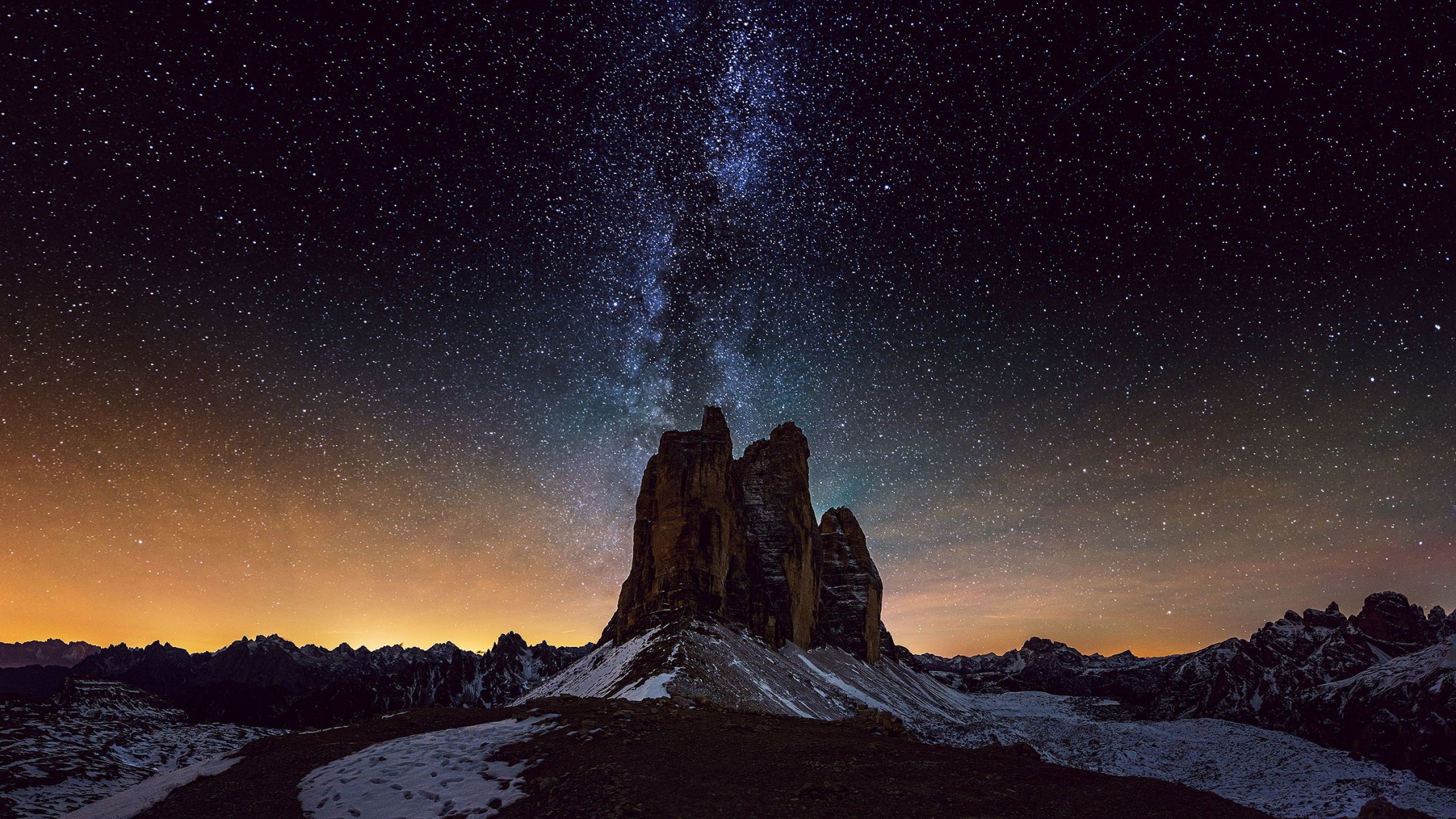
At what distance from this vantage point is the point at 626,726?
18.3 metres

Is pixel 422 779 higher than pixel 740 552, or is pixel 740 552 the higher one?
pixel 740 552

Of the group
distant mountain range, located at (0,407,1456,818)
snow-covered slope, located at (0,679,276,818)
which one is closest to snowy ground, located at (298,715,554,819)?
snow-covered slope, located at (0,679,276,818)

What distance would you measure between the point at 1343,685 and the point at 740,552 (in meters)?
113

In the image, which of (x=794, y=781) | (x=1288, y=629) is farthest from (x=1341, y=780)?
(x=1288, y=629)

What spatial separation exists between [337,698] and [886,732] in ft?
727

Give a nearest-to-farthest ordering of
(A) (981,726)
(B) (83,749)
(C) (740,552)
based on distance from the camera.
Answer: (B) (83,749)
(A) (981,726)
(C) (740,552)

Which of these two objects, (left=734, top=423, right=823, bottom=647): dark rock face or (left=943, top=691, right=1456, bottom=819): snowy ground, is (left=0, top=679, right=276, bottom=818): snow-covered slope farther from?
(left=943, top=691, right=1456, bottom=819): snowy ground

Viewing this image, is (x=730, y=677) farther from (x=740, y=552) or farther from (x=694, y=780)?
(x=740, y=552)

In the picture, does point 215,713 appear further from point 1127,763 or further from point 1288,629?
point 1288,629

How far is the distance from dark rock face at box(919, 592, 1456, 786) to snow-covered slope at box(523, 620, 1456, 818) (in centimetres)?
699

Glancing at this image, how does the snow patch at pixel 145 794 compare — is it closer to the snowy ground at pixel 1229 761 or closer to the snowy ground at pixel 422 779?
the snowy ground at pixel 422 779

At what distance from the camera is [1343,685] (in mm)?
106875

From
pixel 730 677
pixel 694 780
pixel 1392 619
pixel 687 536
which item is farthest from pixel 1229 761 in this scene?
pixel 1392 619

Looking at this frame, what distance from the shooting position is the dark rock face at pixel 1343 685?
80250 mm
